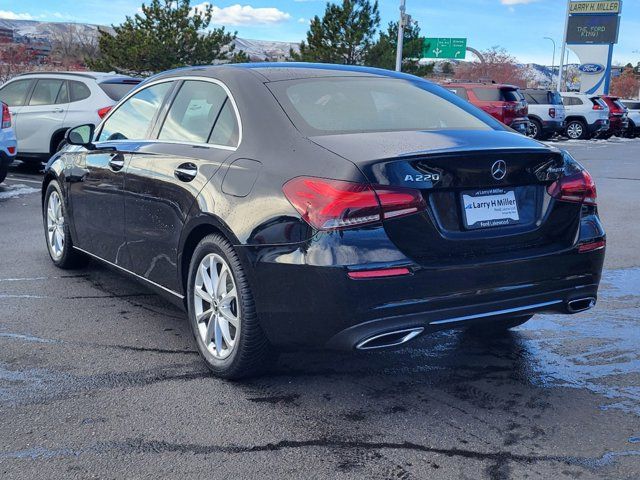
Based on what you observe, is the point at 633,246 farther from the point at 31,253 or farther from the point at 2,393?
the point at 2,393

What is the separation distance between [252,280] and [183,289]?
81 centimetres

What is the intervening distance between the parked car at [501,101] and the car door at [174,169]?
20.3 meters

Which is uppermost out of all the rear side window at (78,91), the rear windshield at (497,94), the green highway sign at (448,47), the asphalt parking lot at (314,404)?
the green highway sign at (448,47)

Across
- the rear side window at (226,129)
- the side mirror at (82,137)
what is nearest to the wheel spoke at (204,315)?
the rear side window at (226,129)

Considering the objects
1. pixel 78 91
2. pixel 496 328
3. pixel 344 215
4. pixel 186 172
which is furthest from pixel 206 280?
pixel 78 91

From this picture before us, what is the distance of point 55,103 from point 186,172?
31.1 feet

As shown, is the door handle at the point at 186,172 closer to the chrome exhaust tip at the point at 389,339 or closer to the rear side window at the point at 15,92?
the chrome exhaust tip at the point at 389,339

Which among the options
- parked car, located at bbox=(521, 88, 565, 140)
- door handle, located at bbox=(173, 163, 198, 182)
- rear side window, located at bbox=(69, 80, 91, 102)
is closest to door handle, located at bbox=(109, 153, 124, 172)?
door handle, located at bbox=(173, 163, 198, 182)

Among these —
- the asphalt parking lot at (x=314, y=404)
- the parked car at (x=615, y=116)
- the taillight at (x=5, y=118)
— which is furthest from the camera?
the parked car at (x=615, y=116)

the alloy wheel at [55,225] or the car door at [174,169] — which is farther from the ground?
the car door at [174,169]

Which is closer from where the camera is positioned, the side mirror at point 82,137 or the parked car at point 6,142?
the side mirror at point 82,137

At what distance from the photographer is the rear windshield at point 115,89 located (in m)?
12.3

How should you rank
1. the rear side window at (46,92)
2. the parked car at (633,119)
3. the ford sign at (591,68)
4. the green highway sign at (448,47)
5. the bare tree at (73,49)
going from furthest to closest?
the ford sign at (591,68), the bare tree at (73,49), the green highway sign at (448,47), the parked car at (633,119), the rear side window at (46,92)

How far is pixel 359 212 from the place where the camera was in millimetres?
3213
